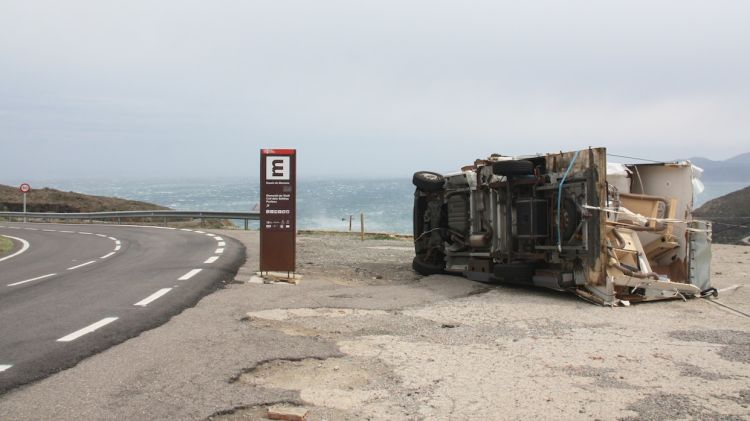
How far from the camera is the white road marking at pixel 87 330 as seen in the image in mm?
6391

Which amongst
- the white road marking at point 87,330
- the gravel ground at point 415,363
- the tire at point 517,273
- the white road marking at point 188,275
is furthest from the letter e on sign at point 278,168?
the white road marking at point 87,330

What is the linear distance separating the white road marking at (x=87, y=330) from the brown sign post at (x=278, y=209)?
4.30 meters

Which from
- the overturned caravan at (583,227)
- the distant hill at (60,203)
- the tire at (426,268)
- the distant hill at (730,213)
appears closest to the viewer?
the overturned caravan at (583,227)

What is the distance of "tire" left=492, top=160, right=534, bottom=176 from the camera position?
996 cm

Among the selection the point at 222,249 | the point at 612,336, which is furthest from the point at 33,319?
the point at 222,249

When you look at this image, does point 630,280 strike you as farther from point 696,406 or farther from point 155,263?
point 155,263

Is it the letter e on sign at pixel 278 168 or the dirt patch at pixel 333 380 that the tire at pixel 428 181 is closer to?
the letter e on sign at pixel 278 168

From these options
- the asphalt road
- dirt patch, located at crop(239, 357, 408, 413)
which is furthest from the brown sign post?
dirt patch, located at crop(239, 357, 408, 413)

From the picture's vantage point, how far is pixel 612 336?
701 cm

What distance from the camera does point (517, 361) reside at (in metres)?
5.86

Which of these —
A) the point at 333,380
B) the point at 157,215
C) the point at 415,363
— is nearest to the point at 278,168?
the point at 415,363

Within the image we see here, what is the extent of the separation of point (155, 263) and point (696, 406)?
11.8m

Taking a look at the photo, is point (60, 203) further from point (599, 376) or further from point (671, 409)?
point (671, 409)

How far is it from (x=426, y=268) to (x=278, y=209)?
3.14 metres
